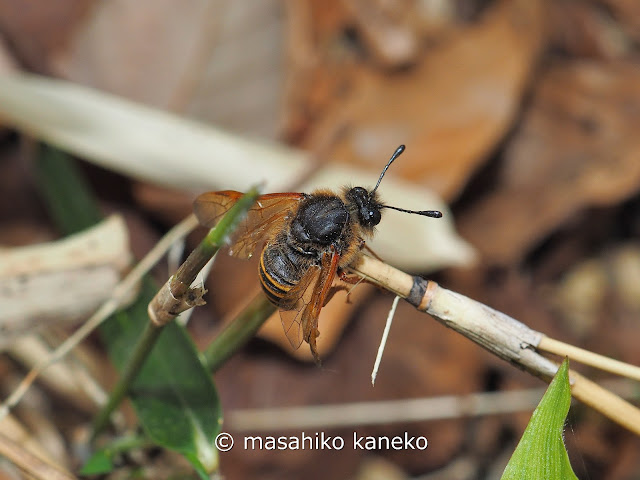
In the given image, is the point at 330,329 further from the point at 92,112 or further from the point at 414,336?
the point at 92,112

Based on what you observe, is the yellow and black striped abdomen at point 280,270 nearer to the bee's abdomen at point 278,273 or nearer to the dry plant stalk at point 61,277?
the bee's abdomen at point 278,273

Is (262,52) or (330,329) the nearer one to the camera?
(330,329)

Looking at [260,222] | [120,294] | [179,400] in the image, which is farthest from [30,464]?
[260,222]

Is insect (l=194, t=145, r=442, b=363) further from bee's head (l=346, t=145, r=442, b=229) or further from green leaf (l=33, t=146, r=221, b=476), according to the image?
green leaf (l=33, t=146, r=221, b=476)

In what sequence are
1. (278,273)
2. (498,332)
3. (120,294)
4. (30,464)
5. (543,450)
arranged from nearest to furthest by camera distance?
(543,450)
(498,332)
(30,464)
(278,273)
(120,294)

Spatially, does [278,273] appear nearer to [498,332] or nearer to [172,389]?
[172,389]

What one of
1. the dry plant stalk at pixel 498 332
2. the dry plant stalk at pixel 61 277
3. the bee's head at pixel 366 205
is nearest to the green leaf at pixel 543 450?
the dry plant stalk at pixel 498 332

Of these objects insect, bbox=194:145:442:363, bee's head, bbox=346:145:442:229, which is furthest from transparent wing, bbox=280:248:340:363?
bee's head, bbox=346:145:442:229

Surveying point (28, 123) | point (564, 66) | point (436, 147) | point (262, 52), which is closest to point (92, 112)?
point (28, 123)
